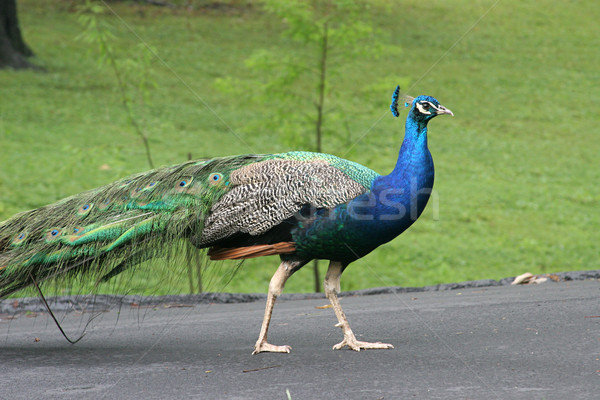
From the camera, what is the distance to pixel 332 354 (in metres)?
5.36

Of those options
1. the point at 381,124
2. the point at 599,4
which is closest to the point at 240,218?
the point at 381,124

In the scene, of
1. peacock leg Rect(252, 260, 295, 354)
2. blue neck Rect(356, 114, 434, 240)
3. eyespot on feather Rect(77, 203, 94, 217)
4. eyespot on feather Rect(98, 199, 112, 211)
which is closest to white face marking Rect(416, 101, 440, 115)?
blue neck Rect(356, 114, 434, 240)

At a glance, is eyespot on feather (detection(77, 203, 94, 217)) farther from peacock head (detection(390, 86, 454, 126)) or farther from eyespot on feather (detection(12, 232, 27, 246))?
peacock head (detection(390, 86, 454, 126))

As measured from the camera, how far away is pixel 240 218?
5.34 meters

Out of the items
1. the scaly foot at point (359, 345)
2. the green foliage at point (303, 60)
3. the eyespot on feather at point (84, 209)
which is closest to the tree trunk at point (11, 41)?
the green foliage at point (303, 60)

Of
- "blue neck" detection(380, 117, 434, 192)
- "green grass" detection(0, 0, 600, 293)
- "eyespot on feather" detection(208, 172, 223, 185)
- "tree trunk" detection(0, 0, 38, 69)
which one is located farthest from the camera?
"tree trunk" detection(0, 0, 38, 69)

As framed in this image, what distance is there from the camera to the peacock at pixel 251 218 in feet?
17.1

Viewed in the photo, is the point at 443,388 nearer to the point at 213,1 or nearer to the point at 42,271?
the point at 42,271

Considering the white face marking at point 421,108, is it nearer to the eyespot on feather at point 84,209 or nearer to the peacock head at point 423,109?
the peacock head at point 423,109

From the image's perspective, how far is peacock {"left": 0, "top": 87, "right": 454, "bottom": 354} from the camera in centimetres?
521

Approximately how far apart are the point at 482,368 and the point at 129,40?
825 inches

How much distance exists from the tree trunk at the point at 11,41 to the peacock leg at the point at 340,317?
16.7 meters

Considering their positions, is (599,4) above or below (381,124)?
above

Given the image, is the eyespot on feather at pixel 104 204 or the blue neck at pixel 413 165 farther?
the eyespot on feather at pixel 104 204
